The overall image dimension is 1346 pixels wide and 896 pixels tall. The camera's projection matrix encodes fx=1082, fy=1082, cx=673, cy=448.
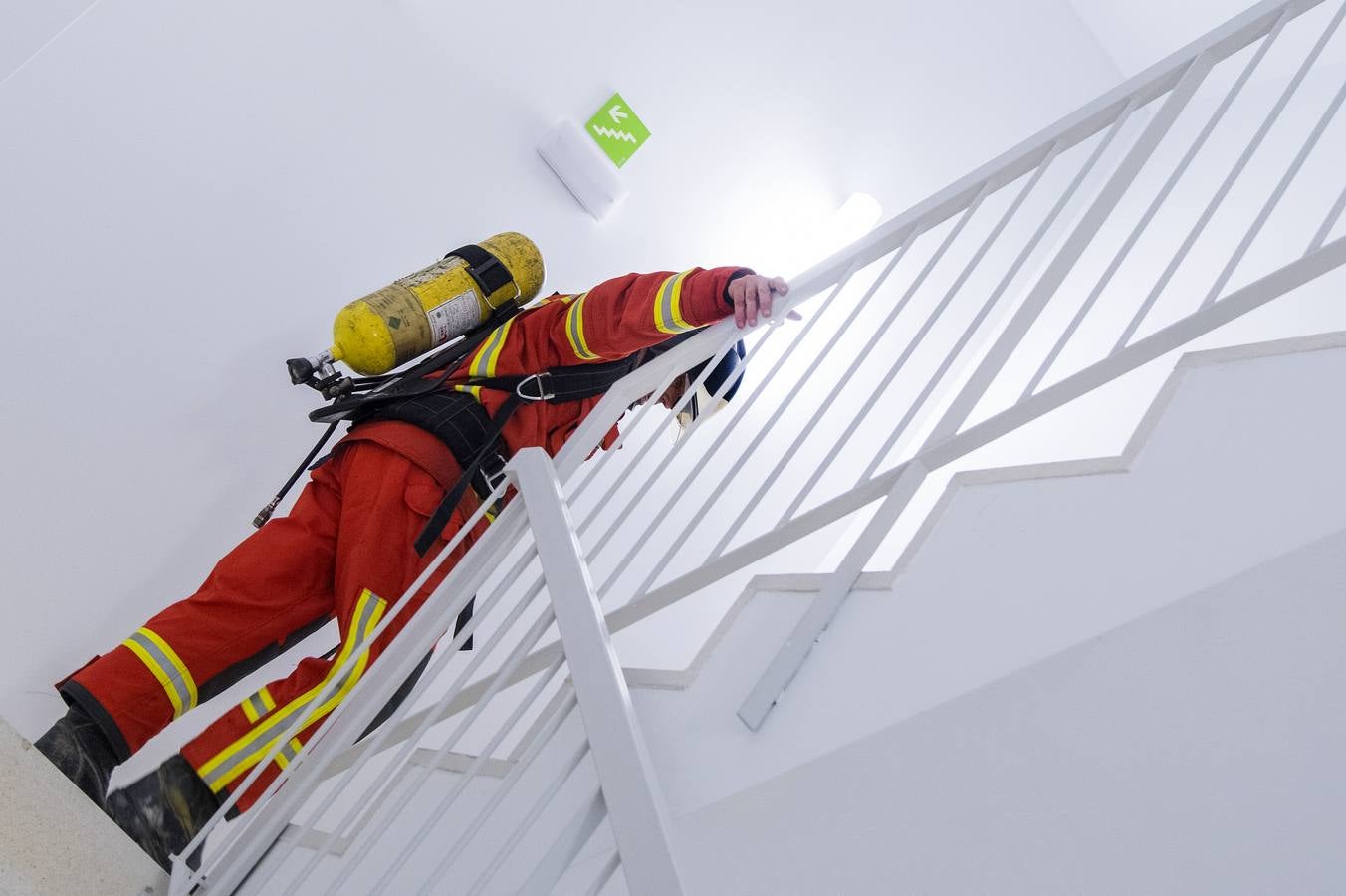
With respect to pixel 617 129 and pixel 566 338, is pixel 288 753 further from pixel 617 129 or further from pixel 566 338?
pixel 617 129

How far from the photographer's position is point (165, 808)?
160cm

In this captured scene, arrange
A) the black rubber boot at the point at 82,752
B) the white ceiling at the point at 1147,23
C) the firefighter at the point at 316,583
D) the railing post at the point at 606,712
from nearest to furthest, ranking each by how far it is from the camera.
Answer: the railing post at the point at 606,712, the black rubber boot at the point at 82,752, the firefighter at the point at 316,583, the white ceiling at the point at 1147,23

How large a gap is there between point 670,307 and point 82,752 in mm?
1123

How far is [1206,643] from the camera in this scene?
114cm

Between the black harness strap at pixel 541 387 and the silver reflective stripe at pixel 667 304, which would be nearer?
the silver reflective stripe at pixel 667 304

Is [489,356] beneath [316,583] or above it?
above

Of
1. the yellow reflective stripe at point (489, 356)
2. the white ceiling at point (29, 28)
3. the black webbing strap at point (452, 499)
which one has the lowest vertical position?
the black webbing strap at point (452, 499)

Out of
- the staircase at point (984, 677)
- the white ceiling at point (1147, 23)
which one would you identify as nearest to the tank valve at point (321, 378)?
the staircase at point (984, 677)

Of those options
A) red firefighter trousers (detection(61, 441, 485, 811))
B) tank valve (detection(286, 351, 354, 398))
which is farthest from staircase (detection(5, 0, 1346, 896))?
tank valve (detection(286, 351, 354, 398))

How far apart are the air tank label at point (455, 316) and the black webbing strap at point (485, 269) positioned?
3 cm

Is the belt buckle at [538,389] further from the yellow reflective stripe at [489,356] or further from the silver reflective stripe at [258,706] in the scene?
the silver reflective stripe at [258,706]

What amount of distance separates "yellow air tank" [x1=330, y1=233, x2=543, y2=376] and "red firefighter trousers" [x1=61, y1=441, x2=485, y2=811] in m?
0.19

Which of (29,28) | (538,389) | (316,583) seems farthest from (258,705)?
(29,28)

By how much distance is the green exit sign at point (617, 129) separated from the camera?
113 inches
